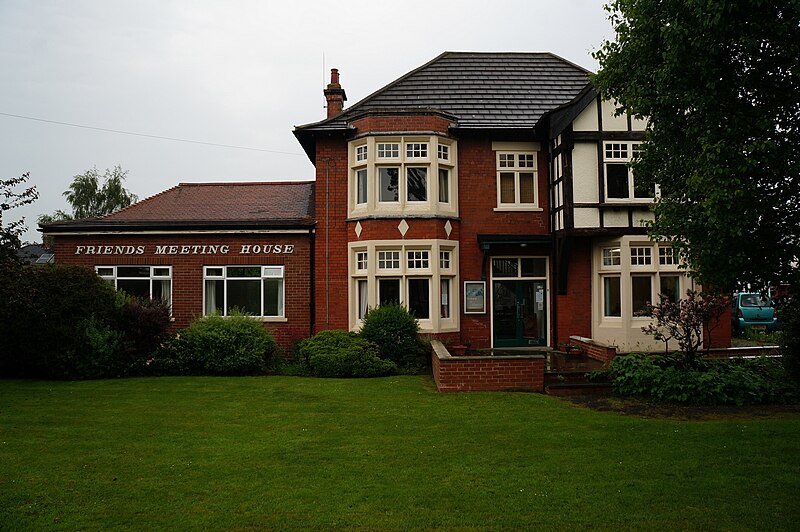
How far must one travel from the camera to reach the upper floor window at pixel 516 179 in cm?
1791

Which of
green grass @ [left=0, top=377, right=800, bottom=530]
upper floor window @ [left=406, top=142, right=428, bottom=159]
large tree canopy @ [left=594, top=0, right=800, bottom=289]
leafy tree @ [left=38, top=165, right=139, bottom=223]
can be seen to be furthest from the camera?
leafy tree @ [left=38, top=165, right=139, bottom=223]

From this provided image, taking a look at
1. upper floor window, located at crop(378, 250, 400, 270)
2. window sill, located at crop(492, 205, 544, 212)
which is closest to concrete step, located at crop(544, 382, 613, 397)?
upper floor window, located at crop(378, 250, 400, 270)

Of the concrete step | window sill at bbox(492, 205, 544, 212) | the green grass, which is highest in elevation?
window sill at bbox(492, 205, 544, 212)

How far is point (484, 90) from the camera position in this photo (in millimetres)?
19266

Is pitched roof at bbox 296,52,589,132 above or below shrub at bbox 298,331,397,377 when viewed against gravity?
Answer: above

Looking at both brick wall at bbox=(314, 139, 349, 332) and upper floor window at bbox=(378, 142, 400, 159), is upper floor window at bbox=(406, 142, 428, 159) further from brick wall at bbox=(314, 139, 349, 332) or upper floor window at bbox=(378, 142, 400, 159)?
brick wall at bbox=(314, 139, 349, 332)

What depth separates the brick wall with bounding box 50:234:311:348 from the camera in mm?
17891

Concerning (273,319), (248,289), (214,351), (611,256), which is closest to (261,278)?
(248,289)

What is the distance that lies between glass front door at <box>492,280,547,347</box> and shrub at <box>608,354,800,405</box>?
5109 mm

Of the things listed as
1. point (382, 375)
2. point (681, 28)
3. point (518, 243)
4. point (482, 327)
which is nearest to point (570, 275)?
point (518, 243)

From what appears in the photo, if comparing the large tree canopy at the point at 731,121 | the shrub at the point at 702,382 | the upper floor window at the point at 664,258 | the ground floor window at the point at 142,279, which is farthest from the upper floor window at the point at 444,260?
the large tree canopy at the point at 731,121

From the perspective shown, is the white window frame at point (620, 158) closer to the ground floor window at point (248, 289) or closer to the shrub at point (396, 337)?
the shrub at point (396, 337)

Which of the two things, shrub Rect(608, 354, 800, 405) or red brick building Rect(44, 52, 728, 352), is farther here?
red brick building Rect(44, 52, 728, 352)

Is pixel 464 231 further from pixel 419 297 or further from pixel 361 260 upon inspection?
pixel 361 260
